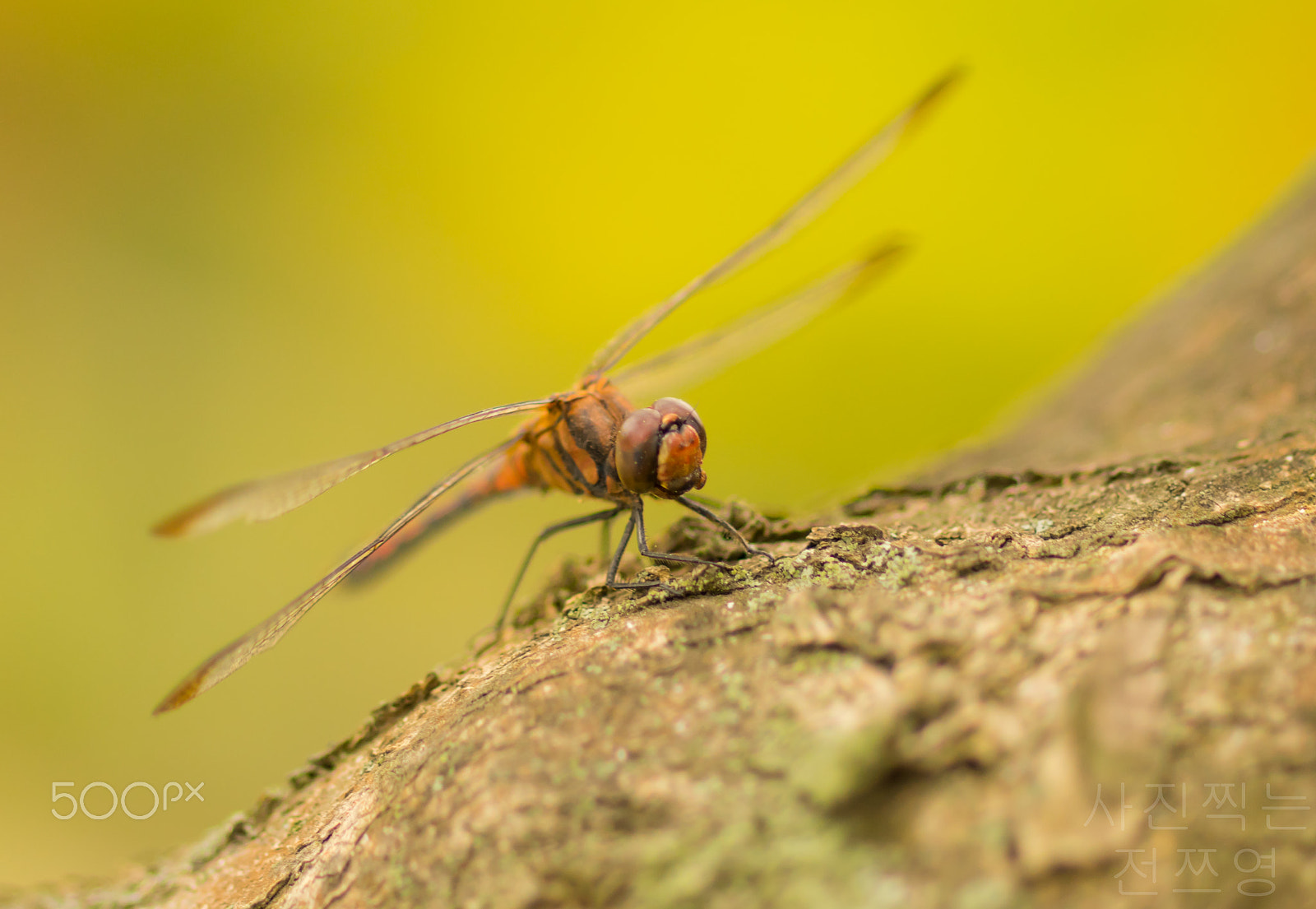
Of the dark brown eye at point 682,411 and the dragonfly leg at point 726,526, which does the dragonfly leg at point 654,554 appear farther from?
the dark brown eye at point 682,411

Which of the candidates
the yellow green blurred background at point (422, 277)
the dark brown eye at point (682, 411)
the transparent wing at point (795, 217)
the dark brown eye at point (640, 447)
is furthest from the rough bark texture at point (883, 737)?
the yellow green blurred background at point (422, 277)

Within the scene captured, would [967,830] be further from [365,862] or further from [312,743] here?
[312,743]

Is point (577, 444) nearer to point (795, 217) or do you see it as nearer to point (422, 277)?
point (795, 217)

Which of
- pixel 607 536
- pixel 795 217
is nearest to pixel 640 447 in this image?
pixel 607 536

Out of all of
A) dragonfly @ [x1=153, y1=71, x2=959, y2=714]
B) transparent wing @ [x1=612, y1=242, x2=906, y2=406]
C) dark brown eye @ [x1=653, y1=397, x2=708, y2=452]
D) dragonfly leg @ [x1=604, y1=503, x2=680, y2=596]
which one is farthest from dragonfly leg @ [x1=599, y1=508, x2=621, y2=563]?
transparent wing @ [x1=612, y1=242, x2=906, y2=406]

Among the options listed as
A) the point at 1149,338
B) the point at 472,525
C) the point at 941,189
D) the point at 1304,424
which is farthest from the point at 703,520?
the point at 941,189
